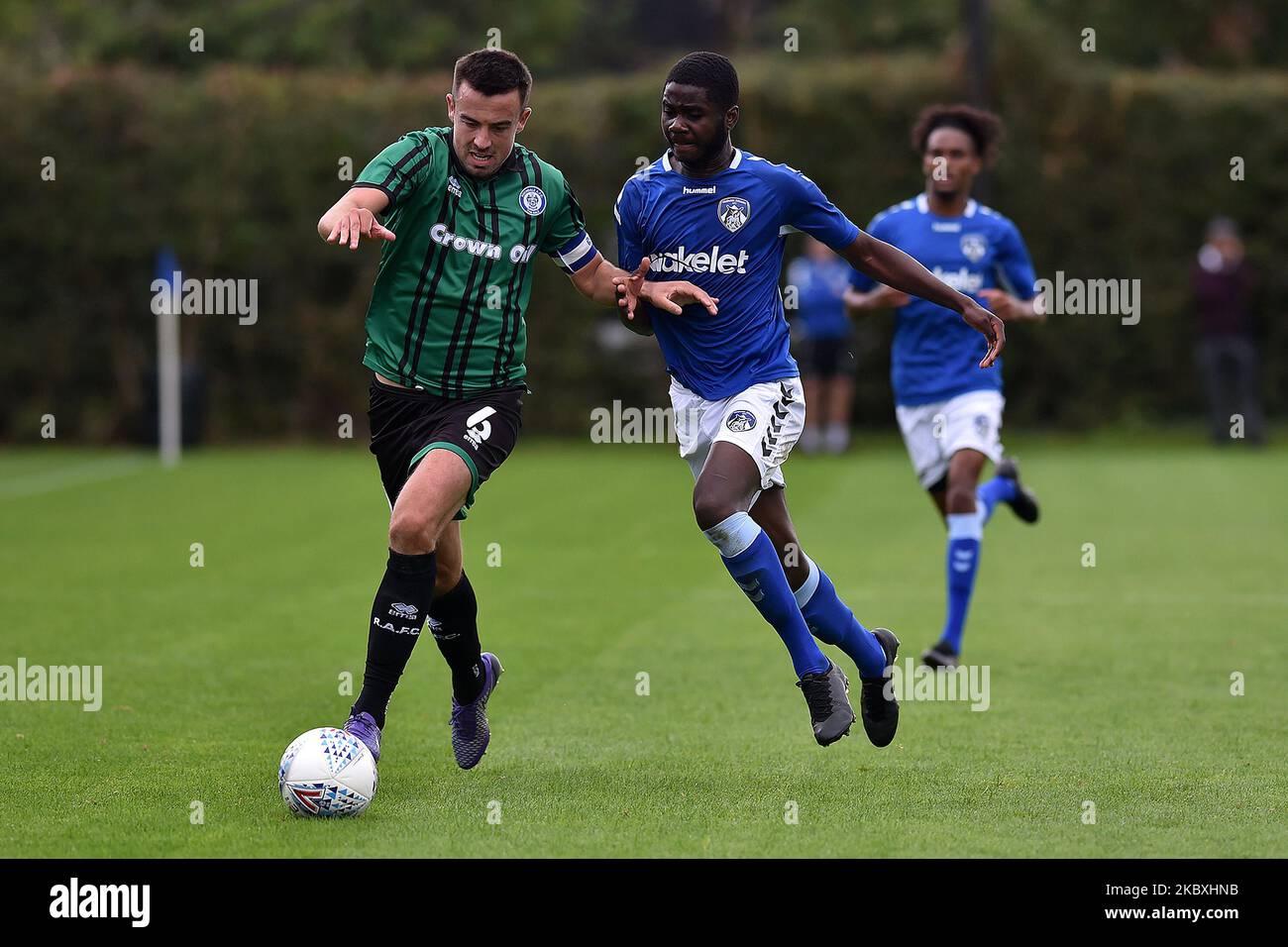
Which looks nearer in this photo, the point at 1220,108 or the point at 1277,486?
the point at 1277,486

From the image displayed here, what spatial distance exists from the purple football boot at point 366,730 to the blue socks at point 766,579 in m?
1.25

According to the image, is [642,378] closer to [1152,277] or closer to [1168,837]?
[1152,277]

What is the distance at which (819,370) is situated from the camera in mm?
20562

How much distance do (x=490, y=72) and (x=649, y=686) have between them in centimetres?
287

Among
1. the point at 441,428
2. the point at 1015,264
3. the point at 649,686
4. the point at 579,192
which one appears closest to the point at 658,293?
the point at 441,428

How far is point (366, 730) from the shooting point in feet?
18.6

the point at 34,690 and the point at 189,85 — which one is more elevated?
the point at 189,85

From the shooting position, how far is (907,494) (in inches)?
635

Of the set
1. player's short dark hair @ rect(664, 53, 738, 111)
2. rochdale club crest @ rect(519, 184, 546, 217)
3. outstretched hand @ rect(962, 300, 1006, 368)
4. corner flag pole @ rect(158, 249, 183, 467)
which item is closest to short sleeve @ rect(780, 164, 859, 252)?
player's short dark hair @ rect(664, 53, 738, 111)

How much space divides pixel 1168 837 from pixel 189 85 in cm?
1943
